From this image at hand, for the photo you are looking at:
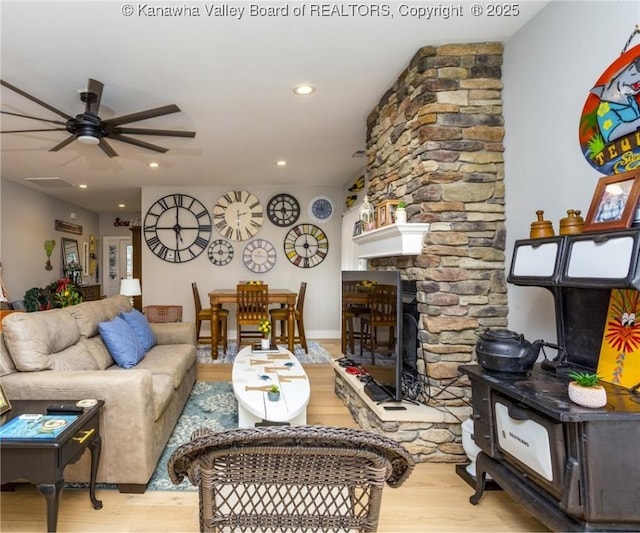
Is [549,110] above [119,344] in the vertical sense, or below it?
above

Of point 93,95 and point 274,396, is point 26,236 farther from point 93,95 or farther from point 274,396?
point 274,396

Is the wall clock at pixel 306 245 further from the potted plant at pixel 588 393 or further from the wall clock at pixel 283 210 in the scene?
the potted plant at pixel 588 393

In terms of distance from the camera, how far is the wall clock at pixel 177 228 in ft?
20.4

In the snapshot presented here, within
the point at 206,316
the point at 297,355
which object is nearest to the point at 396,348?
the point at 297,355

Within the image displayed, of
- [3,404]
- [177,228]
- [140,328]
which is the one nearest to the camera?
[3,404]

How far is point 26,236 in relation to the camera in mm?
5961

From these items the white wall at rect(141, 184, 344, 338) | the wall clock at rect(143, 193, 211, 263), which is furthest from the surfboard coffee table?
the wall clock at rect(143, 193, 211, 263)

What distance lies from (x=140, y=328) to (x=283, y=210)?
11.5 ft

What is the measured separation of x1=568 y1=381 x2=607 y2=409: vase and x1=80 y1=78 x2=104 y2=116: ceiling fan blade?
10.4 ft

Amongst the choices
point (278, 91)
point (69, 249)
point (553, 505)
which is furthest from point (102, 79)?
point (69, 249)

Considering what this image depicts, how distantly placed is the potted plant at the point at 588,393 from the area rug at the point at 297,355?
361 cm

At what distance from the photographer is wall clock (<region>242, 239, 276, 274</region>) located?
631 centimetres

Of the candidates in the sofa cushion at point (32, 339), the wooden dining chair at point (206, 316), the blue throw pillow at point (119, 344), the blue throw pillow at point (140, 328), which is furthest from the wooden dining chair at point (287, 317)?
the sofa cushion at point (32, 339)

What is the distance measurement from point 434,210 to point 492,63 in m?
1.04
